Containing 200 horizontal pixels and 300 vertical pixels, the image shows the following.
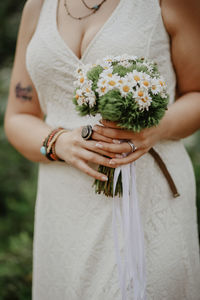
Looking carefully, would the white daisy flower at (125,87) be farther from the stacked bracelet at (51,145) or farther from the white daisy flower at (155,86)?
the stacked bracelet at (51,145)

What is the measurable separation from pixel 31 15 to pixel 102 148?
41.2 inches

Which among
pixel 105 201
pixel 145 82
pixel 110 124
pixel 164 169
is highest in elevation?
pixel 145 82

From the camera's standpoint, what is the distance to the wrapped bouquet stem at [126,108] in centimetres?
109

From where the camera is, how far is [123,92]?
3.55 ft

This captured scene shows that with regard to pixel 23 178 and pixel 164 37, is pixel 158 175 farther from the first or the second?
pixel 23 178

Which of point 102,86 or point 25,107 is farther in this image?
point 25,107

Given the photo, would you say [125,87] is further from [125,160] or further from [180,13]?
[180,13]

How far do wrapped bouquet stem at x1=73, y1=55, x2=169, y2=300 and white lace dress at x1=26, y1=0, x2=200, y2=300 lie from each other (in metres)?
0.13

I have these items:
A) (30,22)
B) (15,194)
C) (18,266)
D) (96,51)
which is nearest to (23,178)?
(15,194)

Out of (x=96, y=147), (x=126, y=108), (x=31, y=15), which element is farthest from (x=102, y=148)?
(x=31, y=15)

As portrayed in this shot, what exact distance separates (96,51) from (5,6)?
6179mm

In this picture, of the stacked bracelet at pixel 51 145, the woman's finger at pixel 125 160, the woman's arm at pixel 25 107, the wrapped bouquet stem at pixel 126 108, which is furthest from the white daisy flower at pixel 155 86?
the woman's arm at pixel 25 107

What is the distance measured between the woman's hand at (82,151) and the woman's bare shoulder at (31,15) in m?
0.75

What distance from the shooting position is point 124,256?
1.41 m
